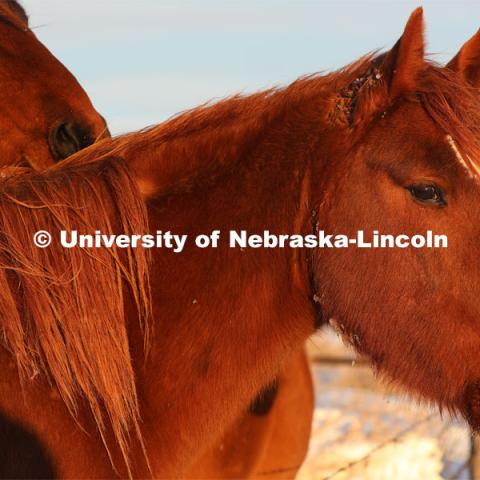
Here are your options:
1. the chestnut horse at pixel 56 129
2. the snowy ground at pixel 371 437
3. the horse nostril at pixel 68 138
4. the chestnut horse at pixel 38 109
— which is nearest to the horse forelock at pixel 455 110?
the chestnut horse at pixel 56 129

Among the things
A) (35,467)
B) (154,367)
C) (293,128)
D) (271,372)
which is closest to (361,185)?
(293,128)

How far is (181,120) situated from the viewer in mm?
2672

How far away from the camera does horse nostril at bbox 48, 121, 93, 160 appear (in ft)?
13.0

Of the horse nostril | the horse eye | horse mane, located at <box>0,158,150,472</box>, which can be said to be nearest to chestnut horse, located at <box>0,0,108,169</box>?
the horse nostril

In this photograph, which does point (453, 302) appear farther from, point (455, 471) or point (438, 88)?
point (455, 471)

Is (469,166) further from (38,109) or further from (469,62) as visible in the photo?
(38,109)

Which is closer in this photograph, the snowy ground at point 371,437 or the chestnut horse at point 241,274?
the chestnut horse at point 241,274

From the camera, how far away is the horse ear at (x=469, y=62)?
8.35 ft

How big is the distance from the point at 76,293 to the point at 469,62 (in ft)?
4.65

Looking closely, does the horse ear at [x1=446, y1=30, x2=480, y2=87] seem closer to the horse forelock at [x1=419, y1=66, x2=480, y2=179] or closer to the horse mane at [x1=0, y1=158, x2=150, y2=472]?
the horse forelock at [x1=419, y1=66, x2=480, y2=179]

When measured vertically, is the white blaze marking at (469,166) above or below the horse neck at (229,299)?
above

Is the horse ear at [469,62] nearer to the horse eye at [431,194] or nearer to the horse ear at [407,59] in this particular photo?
the horse ear at [407,59]

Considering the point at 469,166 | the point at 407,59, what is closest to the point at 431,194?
the point at 469,166

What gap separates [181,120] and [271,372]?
2.86 ft
